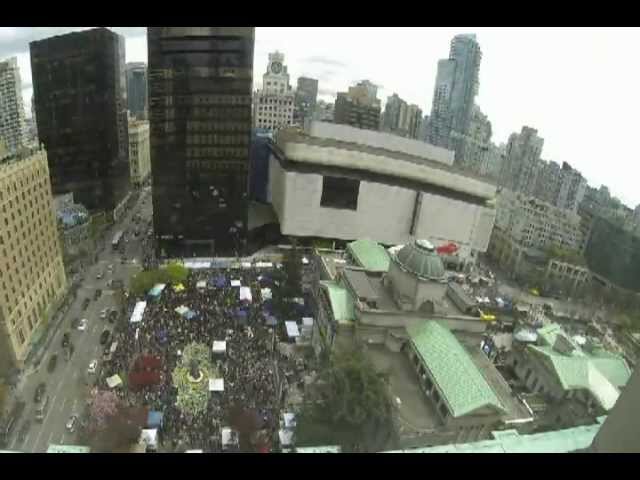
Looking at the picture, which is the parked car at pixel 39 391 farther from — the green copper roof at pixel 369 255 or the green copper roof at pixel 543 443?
the green copper roof at pixel 369 255

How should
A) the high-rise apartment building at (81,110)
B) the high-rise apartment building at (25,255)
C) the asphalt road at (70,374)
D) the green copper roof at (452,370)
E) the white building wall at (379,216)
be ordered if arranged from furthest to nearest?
the white building wall at (379,216) < the high-rise apartment building at (81,110) < the high-rise apartment building at (25,255) < the asphalt road at (70,374) < the green copper roof at (452,370)

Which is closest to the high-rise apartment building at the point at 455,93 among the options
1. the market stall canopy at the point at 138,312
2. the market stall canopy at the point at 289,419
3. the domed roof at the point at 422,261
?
the domed roof at the point at 422,261

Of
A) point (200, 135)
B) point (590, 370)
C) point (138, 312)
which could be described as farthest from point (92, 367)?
point (590, 370)

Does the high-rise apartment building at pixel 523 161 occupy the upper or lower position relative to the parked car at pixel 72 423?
upper

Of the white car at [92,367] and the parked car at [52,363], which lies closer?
the white car at [92,367]

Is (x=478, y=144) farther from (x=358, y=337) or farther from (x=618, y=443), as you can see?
(x=618, y=443)

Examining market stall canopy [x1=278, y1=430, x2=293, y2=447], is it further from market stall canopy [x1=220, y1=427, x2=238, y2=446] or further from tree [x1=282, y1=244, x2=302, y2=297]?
tree [x1=282, y1=244, x2=302, y2=297]

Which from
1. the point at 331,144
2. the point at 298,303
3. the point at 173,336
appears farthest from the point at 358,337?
the point at 331,144
